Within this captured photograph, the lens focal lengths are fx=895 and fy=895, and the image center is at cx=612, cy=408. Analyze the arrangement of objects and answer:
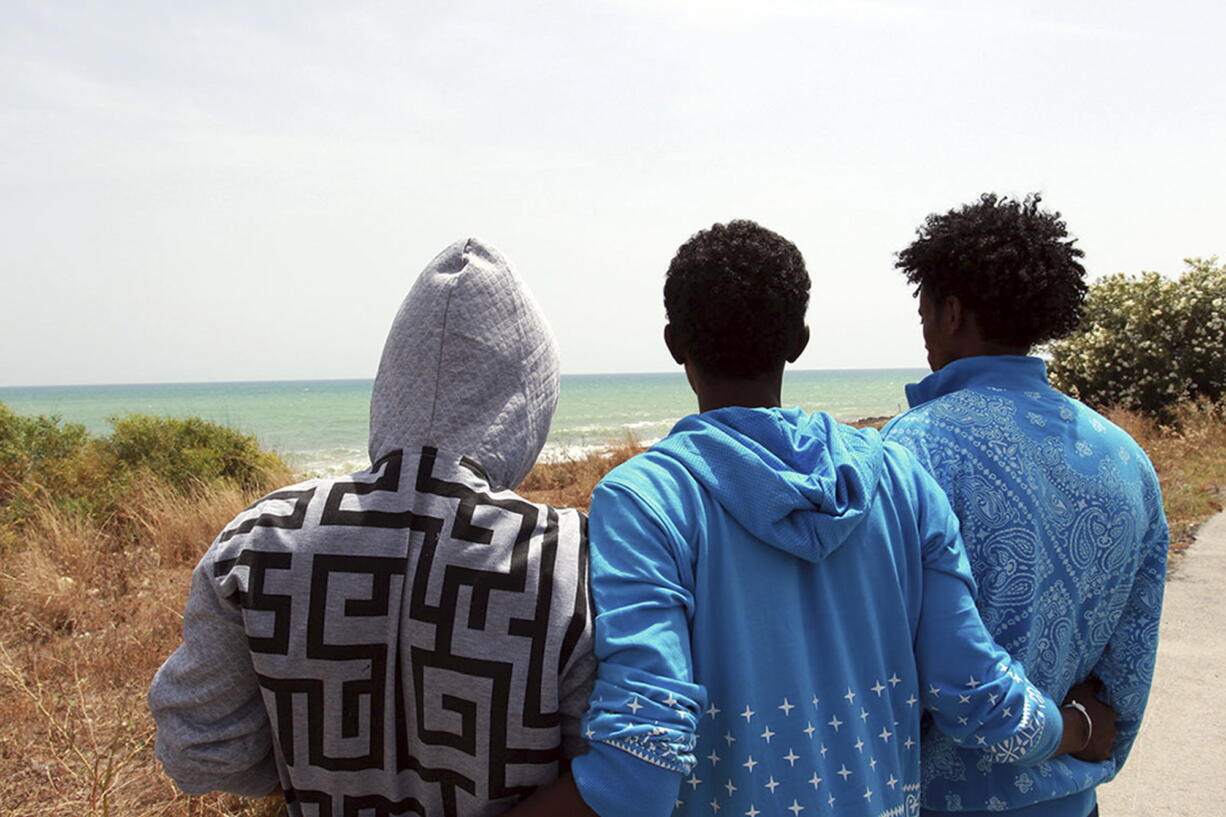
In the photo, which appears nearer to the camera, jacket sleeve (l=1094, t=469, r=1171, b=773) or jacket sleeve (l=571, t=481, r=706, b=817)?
jacket sleeve (l=571, t=481, r=706, b=817)

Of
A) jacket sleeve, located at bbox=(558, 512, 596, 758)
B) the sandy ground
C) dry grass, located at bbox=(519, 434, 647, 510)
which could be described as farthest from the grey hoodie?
dry grass, located at bbox=(519, 434, 647, 510)

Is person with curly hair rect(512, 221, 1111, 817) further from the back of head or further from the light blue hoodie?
the back of head

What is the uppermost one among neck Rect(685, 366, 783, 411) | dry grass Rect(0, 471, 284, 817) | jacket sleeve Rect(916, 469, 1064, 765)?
neck Rect(685, 366, 783, 411)

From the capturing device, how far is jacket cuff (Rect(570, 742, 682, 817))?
4.09 feet

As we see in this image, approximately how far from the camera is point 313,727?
54.3 inches

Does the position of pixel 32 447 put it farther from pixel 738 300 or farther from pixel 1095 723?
pixel 1095 723

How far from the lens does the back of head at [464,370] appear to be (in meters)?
1.45

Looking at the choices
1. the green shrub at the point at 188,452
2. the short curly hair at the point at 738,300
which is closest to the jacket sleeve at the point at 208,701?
the short curly hair at the point at 738,300

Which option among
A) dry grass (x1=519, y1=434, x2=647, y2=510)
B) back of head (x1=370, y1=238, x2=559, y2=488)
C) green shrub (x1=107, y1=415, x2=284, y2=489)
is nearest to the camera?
back of head (x1=370, y1=238, x2=559, y2=488)

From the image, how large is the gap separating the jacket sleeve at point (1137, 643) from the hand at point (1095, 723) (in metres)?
0.03

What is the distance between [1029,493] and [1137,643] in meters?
0.44

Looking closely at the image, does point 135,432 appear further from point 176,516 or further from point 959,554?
point 959,554

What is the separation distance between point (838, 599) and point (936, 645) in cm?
19

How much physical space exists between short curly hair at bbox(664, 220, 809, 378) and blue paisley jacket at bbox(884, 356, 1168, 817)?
0.47 metres
